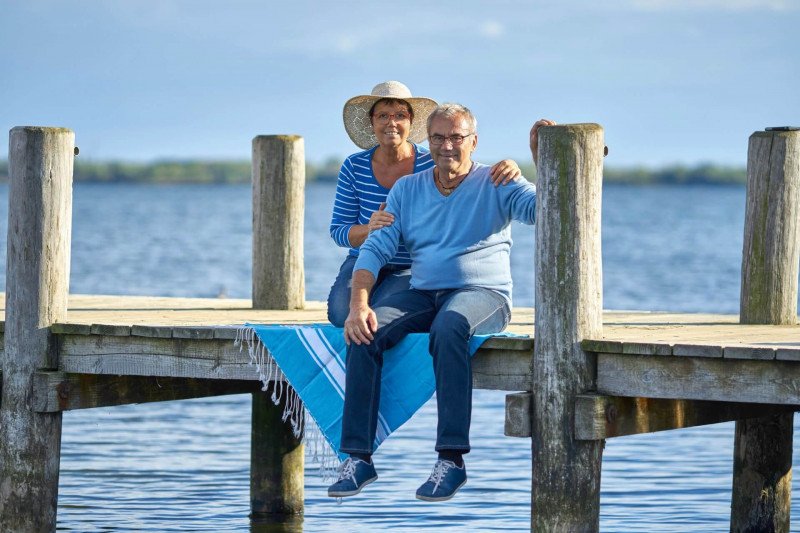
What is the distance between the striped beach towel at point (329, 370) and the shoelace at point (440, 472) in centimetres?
36

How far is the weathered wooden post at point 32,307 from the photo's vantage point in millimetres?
7840

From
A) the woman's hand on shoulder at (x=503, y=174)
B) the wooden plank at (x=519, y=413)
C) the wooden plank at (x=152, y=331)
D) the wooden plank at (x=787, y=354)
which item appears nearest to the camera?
the wooden plank at (x=787, y=354)

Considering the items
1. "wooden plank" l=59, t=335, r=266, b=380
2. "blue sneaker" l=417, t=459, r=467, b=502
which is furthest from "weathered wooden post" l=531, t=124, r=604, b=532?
"wooden plank" l=59, t=335, r=266, b=380

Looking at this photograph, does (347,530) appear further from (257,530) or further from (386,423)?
(386,423)

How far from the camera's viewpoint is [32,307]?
7.89m

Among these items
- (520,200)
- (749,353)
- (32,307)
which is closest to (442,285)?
(520,200)

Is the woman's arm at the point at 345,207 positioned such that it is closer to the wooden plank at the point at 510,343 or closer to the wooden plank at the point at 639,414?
the wooden plank at the point at 510,343

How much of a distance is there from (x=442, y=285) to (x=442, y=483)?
3.19ft

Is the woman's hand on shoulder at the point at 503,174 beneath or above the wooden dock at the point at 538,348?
above

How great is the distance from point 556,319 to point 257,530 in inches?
159

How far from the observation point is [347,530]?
10352 millimetres

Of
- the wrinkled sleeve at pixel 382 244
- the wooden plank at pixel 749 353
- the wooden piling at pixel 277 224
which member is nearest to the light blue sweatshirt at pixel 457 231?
the wrinkled sleeve at pixel 382 244

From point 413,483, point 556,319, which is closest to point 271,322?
point 556,319

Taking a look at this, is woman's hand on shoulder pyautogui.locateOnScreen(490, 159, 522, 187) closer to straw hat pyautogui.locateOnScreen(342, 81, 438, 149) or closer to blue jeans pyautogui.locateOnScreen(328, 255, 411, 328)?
blue jeans pyautogui.locateOnScreen(328, 255, 411, 328)
